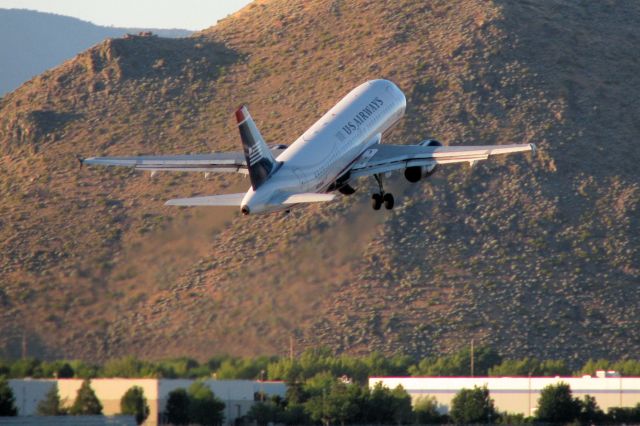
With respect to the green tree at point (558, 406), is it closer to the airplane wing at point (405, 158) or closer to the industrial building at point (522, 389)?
the industrial building at point (522, 389)

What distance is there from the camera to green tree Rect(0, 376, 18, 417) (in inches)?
2842

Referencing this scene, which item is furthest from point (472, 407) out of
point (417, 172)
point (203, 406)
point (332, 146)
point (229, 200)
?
point (229, 200)

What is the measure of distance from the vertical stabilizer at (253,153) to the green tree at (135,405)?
35.8 feet

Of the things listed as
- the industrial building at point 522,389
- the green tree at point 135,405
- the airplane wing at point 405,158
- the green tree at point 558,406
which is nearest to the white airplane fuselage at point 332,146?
the airplane wing at point 405,158

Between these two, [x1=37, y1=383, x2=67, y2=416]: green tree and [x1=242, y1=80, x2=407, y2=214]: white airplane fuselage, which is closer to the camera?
[x1=242, y1=80, x2=407, y2=214]: white airplane fuselage

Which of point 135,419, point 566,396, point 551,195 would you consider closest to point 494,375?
point 566,396

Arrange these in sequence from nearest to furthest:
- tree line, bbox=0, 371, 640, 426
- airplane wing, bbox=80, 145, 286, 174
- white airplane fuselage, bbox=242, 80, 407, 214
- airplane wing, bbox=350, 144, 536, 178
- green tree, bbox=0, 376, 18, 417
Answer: white airplane fuselage, bbox=242, 80, 407, 214
green tree, bbox=0, 376, 18, 417
airplane wing, bbox=80, 145, 286, 174
airplane wing, bbox=350, 144, 536, 178
tree line, bbox=0, 371, 640, 426

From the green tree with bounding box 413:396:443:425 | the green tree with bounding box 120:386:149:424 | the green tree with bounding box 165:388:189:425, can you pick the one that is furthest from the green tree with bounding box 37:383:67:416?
the green tree with bounding box 413:396:443:425

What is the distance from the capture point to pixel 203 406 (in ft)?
262

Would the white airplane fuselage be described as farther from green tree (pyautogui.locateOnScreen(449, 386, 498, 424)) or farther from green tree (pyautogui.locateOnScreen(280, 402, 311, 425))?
green tree (pyautogui.locateOnScreen(449, 386, 498, 424))

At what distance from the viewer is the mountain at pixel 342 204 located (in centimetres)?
Answer: 8362

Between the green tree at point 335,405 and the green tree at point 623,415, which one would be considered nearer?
the green tree at point 335,405

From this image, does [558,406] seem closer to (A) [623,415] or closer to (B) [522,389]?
(A) [623,415]

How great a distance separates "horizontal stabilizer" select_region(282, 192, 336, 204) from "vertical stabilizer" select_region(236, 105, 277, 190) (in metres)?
1.67
